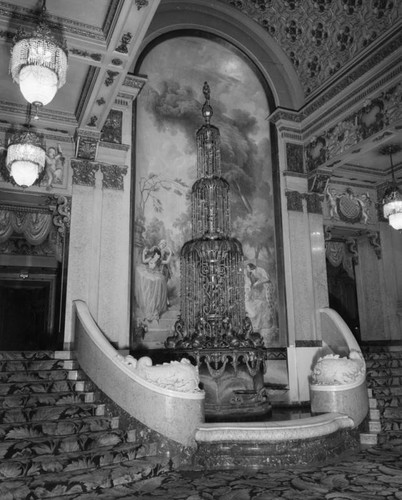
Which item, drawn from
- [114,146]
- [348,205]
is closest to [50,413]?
[114,146]

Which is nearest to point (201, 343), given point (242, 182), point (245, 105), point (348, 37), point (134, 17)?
point (242, 182)

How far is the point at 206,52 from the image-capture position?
8914 millimetres

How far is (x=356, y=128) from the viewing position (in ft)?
25.2

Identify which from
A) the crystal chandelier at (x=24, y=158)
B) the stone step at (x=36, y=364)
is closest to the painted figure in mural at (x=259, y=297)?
the stone step at (x=36, y=364)

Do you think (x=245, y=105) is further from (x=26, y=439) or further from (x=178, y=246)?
(x=26, y=439)

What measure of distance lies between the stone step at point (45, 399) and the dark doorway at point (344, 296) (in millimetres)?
6969

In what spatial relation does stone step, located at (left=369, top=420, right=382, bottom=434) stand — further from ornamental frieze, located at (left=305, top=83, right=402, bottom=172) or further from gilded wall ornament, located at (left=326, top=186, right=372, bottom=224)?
gilded wall ornament, located at (left=326, top=186, right=372, bottom=224)

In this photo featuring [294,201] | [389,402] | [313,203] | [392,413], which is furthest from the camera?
[313,203]

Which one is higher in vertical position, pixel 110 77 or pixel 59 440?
pixel 110 77

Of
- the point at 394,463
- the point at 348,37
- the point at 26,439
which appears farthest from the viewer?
the point at 348,37

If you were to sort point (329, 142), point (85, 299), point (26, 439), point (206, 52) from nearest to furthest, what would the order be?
point (26, 439), point (85, 299), point (329, 142), point (206, 52)

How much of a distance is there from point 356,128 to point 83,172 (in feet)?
14.8

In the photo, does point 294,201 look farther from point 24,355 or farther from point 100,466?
point 100,466

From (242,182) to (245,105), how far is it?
162 centimetres
